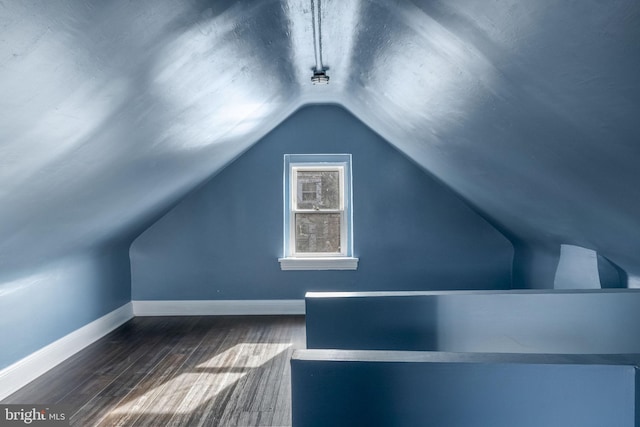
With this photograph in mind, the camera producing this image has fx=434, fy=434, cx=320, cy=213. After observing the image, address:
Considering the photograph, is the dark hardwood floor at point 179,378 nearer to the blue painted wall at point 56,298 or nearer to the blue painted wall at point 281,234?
the blue painted wall at point 56,298

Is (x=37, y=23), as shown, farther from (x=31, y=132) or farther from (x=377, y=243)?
(x=377, y=243)

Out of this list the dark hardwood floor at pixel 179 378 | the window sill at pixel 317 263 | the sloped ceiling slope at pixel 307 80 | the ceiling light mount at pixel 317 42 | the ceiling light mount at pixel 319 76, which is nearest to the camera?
Result: the sloped ceiling slope at pixel 307 80

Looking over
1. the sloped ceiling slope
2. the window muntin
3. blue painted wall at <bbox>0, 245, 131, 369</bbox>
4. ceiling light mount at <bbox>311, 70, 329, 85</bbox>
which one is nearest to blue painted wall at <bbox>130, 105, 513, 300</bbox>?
the window muntin

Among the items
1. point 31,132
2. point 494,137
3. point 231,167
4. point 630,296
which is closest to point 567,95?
point 494,137

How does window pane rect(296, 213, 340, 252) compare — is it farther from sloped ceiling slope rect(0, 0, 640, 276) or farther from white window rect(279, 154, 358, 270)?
sloped ceiling slope rect(0, 0, 640, 276)

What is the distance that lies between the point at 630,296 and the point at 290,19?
206cm

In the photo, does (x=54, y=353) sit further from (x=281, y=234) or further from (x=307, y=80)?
(x=307, y=80)

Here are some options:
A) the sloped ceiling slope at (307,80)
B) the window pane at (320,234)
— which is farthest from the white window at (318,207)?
the sloped ceiling slope at (307,80)

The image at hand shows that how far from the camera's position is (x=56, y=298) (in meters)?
3.13

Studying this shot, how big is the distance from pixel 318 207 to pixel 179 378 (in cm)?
221

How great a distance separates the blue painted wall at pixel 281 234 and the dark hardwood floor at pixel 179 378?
51 centimetres

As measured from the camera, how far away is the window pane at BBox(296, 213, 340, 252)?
4.51m

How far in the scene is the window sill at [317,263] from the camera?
171 inches

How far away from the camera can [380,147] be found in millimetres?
4363
